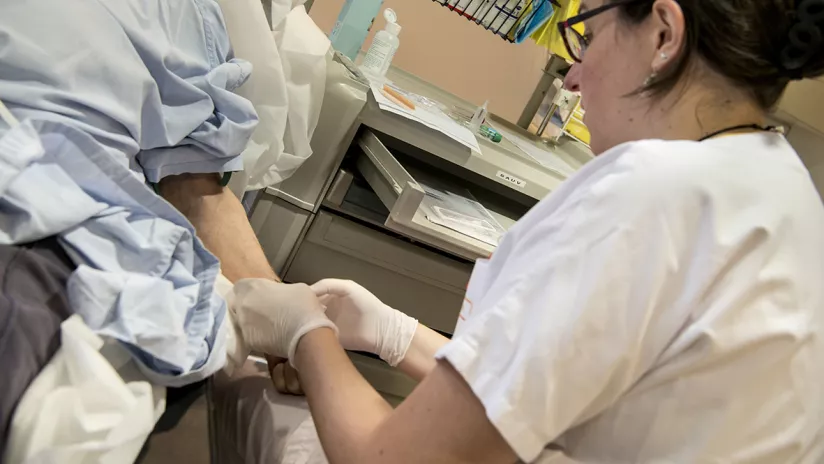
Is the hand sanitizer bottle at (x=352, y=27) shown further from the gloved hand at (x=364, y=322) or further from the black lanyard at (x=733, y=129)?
the black lanyard at (x=733, y=129)

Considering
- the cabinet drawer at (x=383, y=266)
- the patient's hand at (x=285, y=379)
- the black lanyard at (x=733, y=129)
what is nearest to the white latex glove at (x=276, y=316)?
the patient's hand at (x=285, y=379)

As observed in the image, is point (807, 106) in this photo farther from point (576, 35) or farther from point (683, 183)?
point (683, 183)

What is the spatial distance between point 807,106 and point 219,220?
130 cm

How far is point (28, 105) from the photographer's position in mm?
695

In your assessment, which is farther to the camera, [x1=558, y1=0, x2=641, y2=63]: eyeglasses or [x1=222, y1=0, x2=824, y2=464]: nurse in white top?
[x1=558, y1=0, x2=641, y2=63]: eyeglasses

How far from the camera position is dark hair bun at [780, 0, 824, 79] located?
1.81ft

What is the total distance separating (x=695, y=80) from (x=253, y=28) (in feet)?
2.34

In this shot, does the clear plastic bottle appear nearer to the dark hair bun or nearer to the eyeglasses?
the eyeglasses

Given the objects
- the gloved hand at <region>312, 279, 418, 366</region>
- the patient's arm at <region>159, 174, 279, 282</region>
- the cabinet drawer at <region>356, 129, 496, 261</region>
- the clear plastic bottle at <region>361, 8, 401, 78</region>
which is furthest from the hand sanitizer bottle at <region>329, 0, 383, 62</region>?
the gloved hand at <region>312, 279, 418, 366</region>

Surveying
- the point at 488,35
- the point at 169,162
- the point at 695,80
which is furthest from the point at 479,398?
the point at 488,35

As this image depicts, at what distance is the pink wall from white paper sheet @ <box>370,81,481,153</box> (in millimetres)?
696

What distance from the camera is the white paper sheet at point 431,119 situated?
1.17 meters

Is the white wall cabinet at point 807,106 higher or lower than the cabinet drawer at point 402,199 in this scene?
higher

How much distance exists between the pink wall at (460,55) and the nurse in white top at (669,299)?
1380 millimetres
